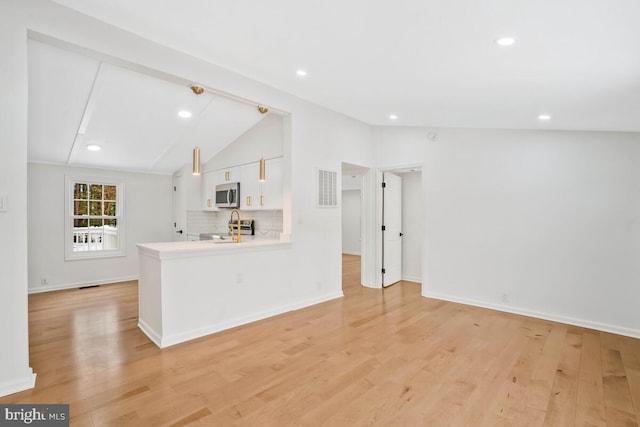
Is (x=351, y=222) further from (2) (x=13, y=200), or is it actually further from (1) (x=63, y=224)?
(2) (x=13, y=200)

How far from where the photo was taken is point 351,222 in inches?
429

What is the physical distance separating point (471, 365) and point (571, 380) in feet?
2.41

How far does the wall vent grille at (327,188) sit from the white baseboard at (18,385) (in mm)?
3460

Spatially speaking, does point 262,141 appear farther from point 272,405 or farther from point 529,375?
point 529,375

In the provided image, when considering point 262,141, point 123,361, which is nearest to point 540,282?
point 262,141

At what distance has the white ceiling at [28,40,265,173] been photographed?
3377 mm

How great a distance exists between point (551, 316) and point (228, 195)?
5.13 metres

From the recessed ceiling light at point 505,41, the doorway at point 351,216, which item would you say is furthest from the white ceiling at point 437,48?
the doorway at point 351,216

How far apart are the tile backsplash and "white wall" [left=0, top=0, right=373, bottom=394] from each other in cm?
111

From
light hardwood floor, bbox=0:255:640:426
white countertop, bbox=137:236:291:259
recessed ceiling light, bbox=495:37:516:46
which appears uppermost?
recessed ceiling light, bbox=495:37:516:46

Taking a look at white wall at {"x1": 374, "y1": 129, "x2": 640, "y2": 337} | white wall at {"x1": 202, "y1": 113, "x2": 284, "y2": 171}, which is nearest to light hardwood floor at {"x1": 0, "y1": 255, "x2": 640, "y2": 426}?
white wall at {"x1": 374, "y1": 129, "x2": 640, "y2": 337}

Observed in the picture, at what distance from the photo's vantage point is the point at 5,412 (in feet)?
6.94

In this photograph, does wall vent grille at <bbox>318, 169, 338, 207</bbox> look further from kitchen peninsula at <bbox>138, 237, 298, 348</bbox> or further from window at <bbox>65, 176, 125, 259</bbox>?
window at <bbox>65, 176, 125, 259</bbox>

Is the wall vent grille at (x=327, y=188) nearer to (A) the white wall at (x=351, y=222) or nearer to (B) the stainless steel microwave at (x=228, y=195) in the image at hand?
(B) the stainless steel microwave at (x=228, y=195)
